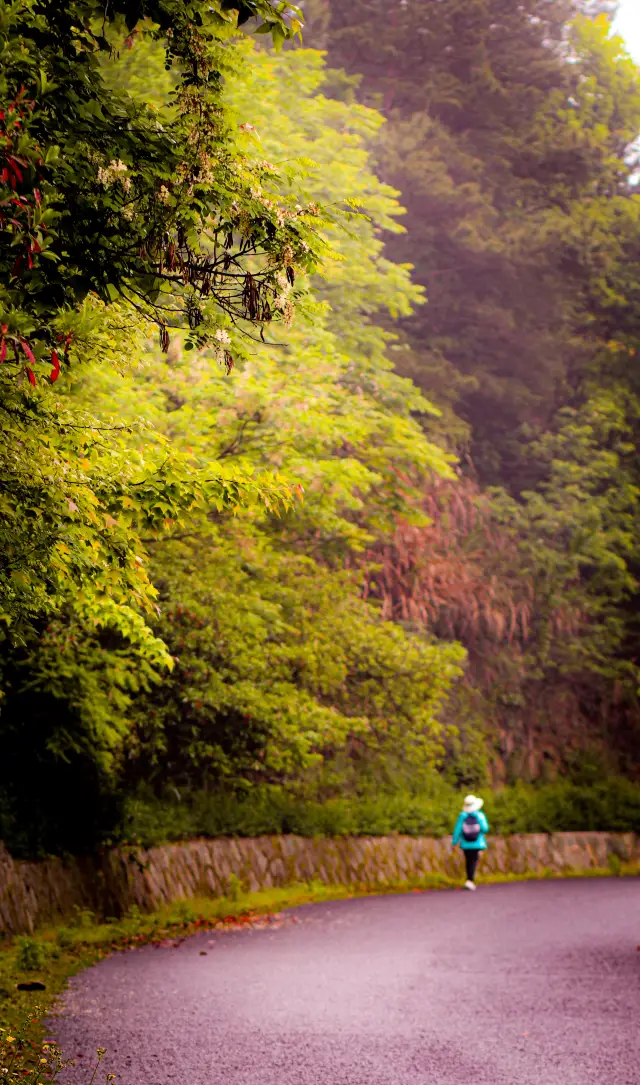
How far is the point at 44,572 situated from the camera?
6.57 m

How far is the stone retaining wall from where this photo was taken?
12.3 metres

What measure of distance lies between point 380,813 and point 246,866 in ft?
14.3

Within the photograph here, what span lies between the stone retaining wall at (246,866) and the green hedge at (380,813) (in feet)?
0.80

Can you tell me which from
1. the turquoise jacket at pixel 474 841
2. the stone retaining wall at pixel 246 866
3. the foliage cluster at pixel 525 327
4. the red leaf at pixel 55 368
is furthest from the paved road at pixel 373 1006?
the foliage cluster at pixel 525 327

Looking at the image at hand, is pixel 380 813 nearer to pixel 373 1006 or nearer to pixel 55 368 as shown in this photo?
pixel 373 1006

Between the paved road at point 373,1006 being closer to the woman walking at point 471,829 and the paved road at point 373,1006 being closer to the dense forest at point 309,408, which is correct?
the dense forest at point 309,408

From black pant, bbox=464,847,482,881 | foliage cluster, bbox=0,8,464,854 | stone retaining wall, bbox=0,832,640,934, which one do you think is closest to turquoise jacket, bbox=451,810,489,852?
black pant, bbox=464,847,482,881

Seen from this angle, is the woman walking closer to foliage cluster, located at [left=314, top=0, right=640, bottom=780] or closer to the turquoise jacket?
the turquoise jacket

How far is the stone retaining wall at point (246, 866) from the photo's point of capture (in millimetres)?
12289

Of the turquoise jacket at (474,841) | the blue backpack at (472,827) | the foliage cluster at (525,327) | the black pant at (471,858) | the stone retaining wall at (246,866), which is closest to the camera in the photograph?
the stone retaining wall at (246,866)

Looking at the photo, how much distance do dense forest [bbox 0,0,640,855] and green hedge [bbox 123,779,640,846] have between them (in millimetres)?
177

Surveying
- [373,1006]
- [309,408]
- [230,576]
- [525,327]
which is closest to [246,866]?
[230,576]

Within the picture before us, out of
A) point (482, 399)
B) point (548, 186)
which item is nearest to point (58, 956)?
point (482, 399)

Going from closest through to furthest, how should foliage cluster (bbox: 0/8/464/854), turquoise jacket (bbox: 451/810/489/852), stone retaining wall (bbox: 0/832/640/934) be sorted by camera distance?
1. foliage cluster (bbox: 0/8/464/854)
2. stone retaining wall (bbox: 0/832/640/934)
3. turquoise jacket (bbox: 451/810/489/852)
